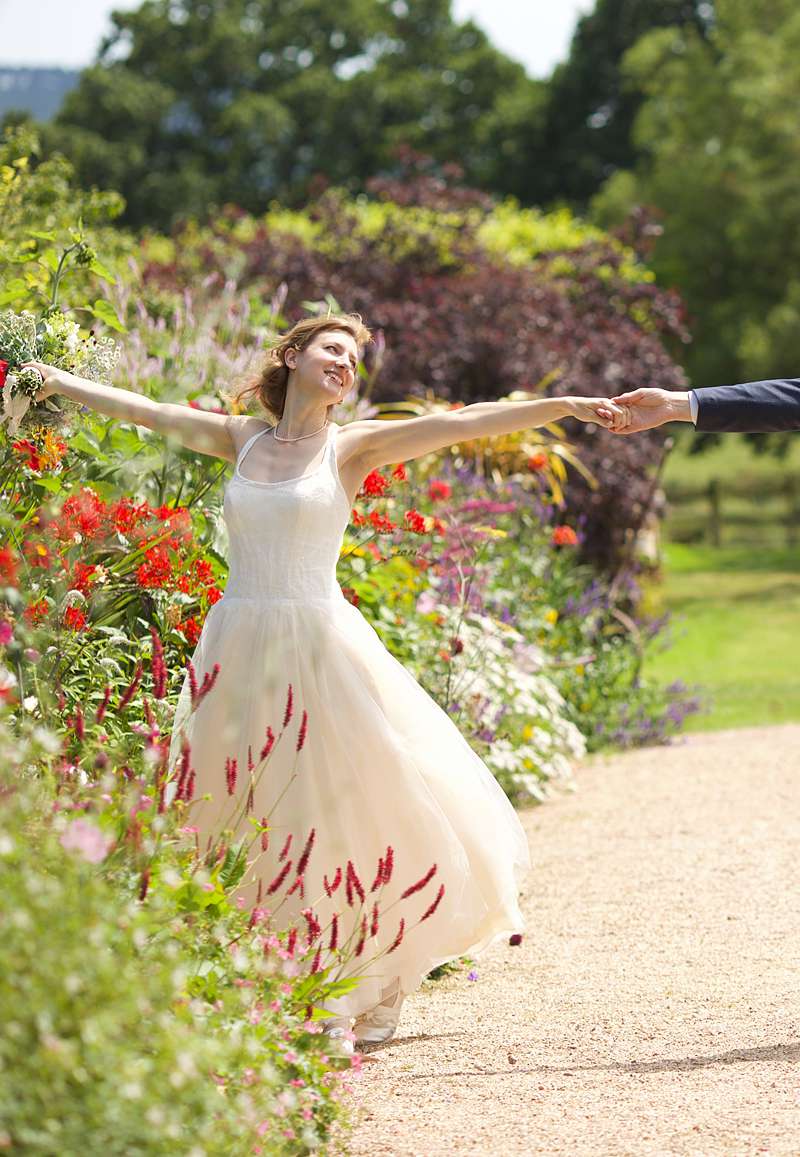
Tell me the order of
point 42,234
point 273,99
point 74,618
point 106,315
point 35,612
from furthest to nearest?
1. point 273,99
2. point 106,315
3. point 42,234
4. point 35,612
5. point 74,618

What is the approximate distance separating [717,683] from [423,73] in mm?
25157

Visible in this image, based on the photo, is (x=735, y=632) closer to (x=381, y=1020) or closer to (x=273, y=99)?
(x=381, y=1020)

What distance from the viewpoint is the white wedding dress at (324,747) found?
3.42 meters

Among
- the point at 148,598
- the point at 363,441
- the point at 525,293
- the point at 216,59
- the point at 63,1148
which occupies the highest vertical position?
the point at 216,59

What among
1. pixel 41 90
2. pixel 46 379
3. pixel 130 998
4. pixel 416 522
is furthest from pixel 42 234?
pixel 41 90

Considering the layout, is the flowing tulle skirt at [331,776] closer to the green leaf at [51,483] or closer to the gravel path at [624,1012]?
the gravel path at [624,1012]

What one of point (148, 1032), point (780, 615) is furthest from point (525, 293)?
point (148, 1032)

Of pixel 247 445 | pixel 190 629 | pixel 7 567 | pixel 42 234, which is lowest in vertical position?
pixel 190 629

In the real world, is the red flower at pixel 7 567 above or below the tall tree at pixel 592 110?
below

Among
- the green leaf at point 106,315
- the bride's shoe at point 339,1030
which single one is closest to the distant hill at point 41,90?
the green leaf at point 106,315

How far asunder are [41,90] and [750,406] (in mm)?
32797

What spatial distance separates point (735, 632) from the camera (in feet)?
45.4

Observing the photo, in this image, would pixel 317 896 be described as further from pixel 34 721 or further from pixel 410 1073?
pixel 34 721

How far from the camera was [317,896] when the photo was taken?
11.2ft
